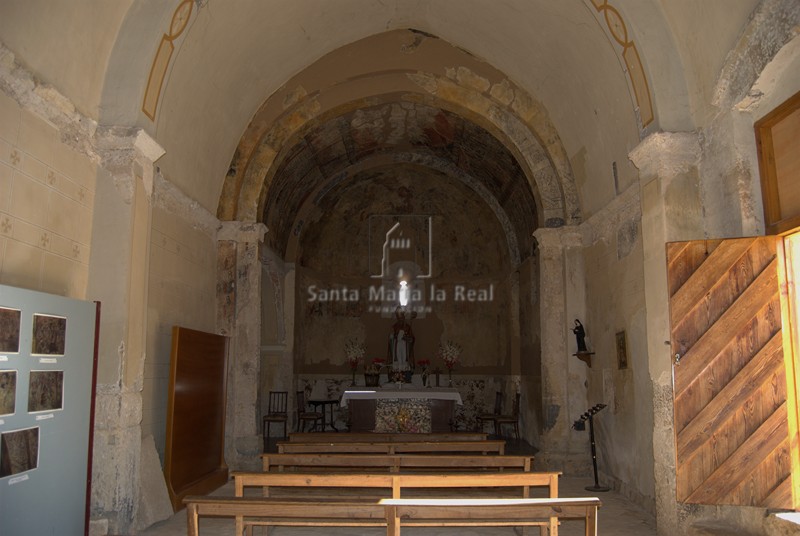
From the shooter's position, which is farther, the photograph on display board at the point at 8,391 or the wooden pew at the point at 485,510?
the photograph on display board at the point at 8,391

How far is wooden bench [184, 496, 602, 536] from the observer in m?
4.42

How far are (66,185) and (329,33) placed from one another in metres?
5.44

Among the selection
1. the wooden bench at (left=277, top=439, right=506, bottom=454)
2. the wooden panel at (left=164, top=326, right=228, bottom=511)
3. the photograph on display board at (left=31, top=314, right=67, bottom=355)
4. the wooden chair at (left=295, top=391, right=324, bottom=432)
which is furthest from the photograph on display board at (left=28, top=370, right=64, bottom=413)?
the wooden chair at (left=295, top=391, right=324, bottom=432)

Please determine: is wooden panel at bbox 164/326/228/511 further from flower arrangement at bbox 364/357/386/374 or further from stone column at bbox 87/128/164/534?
flower arrangement at bbox 364/357/386/374

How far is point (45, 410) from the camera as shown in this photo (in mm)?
5258

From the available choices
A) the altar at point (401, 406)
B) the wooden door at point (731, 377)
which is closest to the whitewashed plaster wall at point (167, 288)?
the altar at point (401, 406)

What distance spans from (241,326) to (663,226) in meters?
6.62

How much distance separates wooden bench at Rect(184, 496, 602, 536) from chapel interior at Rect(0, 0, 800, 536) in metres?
1.88

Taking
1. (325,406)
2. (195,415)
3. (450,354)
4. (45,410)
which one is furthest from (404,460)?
(325,406)

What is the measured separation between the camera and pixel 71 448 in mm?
5684

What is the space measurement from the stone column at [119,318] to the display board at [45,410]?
0.26 m

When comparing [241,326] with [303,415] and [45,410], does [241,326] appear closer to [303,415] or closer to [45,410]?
[303,415]

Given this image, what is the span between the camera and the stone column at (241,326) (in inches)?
412

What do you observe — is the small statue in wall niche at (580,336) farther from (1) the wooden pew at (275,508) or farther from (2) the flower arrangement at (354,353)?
(2) the flower arrangement at (354,353)
